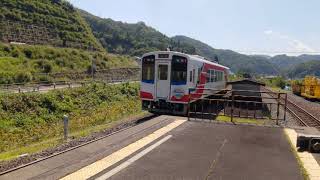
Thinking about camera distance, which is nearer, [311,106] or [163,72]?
[163,72]

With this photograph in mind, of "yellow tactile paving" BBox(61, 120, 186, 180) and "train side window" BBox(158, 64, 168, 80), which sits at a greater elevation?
"train side window" BBox(158, 64, 168, 80)

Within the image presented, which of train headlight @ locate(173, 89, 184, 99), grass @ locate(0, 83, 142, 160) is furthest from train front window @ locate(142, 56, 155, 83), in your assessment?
grass @ locate(0, 83, 142, 160)

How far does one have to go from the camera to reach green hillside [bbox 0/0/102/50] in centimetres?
7350

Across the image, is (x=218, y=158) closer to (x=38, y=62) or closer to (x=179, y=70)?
(x=179, y=70)

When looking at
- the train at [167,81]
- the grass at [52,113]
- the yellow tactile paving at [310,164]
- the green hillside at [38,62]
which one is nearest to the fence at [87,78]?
the green hillside at [38,62]

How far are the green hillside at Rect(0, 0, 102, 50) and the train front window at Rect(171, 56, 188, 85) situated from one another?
55.0m

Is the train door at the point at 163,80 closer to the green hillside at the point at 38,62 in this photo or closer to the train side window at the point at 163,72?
the train side window at the point at 163,72

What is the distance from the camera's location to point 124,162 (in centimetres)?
881

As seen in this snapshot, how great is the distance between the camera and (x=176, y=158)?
9383 millimetres

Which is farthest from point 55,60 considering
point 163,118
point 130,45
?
point 130,45

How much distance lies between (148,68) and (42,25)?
6779 centimetres

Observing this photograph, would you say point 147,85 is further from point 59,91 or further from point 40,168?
point 59,91

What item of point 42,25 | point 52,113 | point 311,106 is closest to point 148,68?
point 52,113

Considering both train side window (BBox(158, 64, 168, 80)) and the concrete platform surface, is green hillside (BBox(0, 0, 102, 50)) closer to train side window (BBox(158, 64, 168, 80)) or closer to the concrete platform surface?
train side window (BBox(158, 64, 168, 80))
